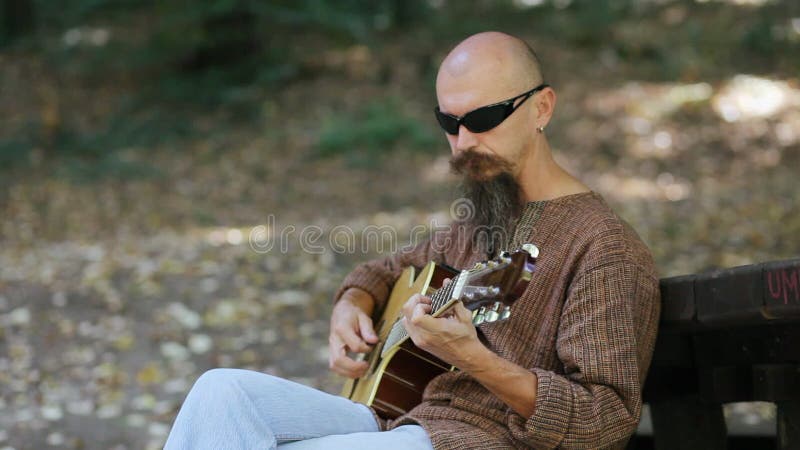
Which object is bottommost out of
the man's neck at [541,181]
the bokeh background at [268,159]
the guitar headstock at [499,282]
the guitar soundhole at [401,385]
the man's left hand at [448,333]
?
the bokeh background at [268,159]

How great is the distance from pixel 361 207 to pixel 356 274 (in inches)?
244

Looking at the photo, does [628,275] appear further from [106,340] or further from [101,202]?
[101,202]

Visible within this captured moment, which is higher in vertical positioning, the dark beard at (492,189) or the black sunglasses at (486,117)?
the black sunglasses at (486,117)

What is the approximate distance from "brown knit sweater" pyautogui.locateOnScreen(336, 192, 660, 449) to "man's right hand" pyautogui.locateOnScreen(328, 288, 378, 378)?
49 cm

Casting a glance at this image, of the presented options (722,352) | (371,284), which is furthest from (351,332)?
(722,352)

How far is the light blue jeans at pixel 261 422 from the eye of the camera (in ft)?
7.87

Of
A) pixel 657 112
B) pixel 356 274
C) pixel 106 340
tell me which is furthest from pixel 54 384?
pixel 657 112

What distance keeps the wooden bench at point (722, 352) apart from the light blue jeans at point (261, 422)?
2.43ft

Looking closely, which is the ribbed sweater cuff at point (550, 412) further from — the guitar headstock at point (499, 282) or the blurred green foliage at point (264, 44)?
the blurred green foliage at point (264, 44)

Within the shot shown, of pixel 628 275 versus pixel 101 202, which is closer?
pixel 628 275

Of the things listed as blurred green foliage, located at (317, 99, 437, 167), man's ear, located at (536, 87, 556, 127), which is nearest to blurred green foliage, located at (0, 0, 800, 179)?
blurred green foliage, located at (317, 99, 437, 167)

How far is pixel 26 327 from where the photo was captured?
22.1ft

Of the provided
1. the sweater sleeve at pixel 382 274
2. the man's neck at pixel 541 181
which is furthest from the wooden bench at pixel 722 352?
the sweater sleeve at pixel 382 274

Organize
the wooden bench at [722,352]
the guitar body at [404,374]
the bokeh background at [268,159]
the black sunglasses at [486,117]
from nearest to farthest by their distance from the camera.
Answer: the wooden bench at [722,352] < the black sunglasses at [486,117] < the guitar body at [404,374] < the bokeh background at [268,159]
